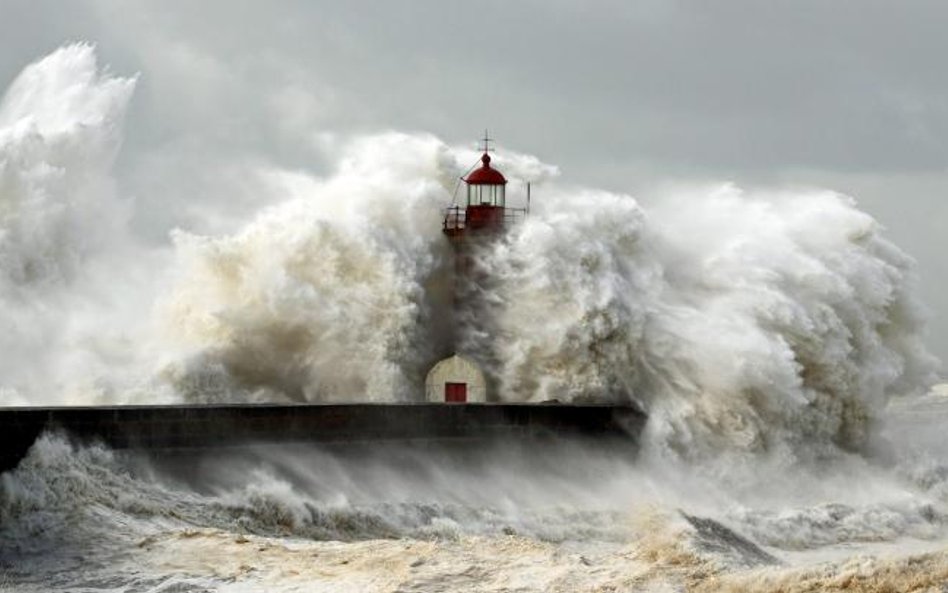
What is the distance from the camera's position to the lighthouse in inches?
747

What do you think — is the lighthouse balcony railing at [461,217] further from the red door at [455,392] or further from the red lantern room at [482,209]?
the red door at [455,392]

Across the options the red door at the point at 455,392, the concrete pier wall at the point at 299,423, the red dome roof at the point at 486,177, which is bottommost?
the concrete pier wall at the point at 299,423

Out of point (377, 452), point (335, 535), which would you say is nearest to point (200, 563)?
point (335, 535)

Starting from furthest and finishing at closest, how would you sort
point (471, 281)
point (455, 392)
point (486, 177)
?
point (486, 177) → point (471, 281) → point (455, 392)

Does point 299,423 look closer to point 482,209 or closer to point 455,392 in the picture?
point 455,392

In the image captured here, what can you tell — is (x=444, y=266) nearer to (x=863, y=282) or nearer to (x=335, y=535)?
(x=863, y=282)

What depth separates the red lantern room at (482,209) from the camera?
19.6m

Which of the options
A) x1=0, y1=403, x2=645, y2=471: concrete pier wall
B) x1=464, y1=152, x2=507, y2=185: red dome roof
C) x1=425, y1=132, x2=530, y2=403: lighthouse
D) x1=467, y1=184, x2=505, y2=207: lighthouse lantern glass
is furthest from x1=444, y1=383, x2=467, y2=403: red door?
x1=464, y1=152, x2=507, y2=185: red dome roof

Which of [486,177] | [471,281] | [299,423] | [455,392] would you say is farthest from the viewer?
[486,177]

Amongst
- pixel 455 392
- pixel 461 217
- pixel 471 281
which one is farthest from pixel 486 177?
pixel 455 392

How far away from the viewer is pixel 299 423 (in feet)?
45.5

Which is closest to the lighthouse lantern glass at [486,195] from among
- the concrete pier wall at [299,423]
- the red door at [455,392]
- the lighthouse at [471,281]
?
the lighthouse at [471,281]

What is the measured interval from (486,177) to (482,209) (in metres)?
0.59

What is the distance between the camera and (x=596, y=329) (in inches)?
733
